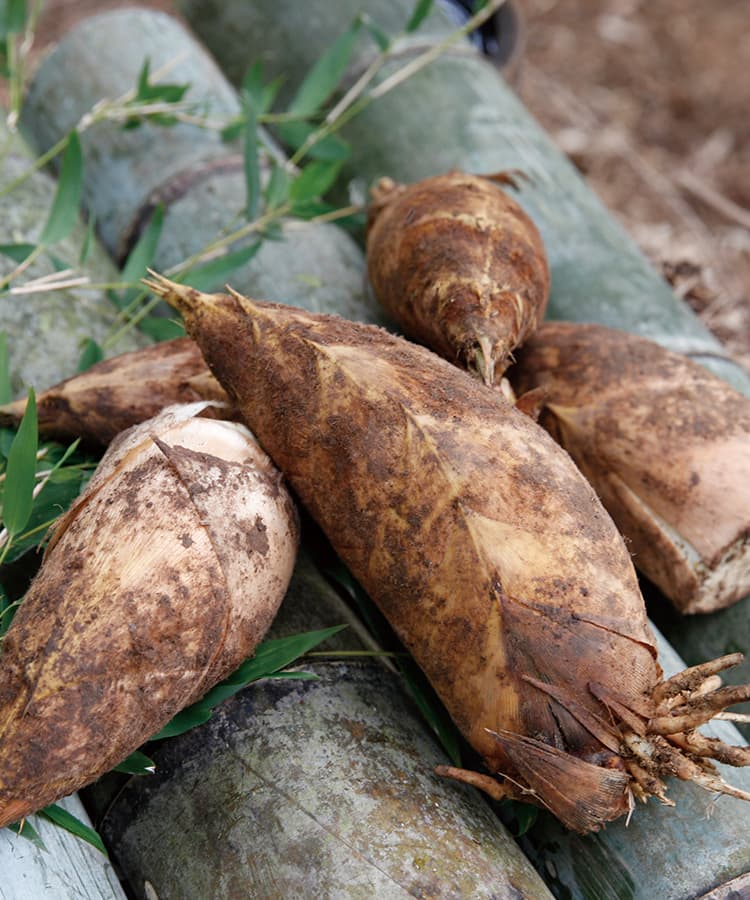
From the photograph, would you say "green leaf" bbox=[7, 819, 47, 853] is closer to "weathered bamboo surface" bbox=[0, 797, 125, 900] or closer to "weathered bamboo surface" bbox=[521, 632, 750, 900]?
"weathered bamboo surface" bbox=[0, 797, 125, 900]

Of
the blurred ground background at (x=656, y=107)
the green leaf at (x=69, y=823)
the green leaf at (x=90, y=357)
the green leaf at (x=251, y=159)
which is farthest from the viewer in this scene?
the blurred ground background at (x=656, y=107)

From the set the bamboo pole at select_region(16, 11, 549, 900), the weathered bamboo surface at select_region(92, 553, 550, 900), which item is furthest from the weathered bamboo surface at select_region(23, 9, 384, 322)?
the weathered bamboo surface at select_region(92, 553, 550, 900)

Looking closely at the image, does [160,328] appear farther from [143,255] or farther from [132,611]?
[132,611]

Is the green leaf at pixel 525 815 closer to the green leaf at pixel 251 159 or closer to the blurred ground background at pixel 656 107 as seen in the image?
the green leaf at pixel 251 159

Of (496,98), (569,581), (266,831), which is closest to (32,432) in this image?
(266,831)

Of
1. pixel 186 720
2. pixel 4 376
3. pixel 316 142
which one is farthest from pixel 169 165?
pixel 186 720

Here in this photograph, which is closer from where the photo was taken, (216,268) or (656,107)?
(216,268)

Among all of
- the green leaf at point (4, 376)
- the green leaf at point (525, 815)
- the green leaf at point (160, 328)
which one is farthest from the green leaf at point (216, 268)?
the green leaf at point (525, 815)
